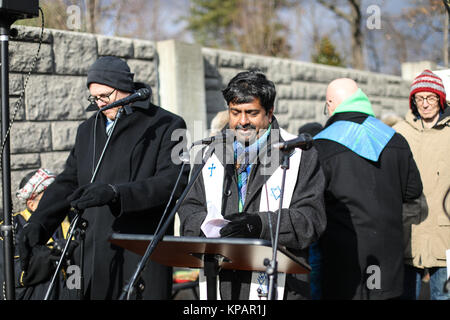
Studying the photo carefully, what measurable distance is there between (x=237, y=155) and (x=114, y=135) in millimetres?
931

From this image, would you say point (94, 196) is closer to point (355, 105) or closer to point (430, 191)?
point (355, 105)

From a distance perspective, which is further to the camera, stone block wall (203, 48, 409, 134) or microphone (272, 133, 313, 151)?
stone block wall (203, 48, 409, 134)

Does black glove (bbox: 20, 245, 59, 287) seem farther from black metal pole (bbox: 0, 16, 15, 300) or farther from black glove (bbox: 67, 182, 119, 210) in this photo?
black glove (bbox: 67, 182, 119, 210)

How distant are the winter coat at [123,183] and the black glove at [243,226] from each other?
2.33 feet

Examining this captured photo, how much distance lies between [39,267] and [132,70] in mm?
3093

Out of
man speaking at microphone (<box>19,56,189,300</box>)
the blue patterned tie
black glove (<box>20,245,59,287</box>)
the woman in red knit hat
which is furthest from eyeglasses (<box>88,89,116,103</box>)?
the woman in red knit hat

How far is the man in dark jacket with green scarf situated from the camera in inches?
155

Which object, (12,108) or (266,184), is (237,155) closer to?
(266,184)

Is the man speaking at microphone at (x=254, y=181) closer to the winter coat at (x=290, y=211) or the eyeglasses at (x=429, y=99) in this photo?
the winter coat at (x=290, y=211)

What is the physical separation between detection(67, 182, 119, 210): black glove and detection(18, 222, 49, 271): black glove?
1.36 feet

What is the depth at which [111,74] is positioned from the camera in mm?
3629

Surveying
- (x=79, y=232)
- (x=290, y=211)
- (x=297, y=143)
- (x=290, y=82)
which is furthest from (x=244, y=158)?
(x=290, y=82)

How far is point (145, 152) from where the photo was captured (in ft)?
12.0

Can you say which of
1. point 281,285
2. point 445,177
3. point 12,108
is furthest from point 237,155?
point 12,108
